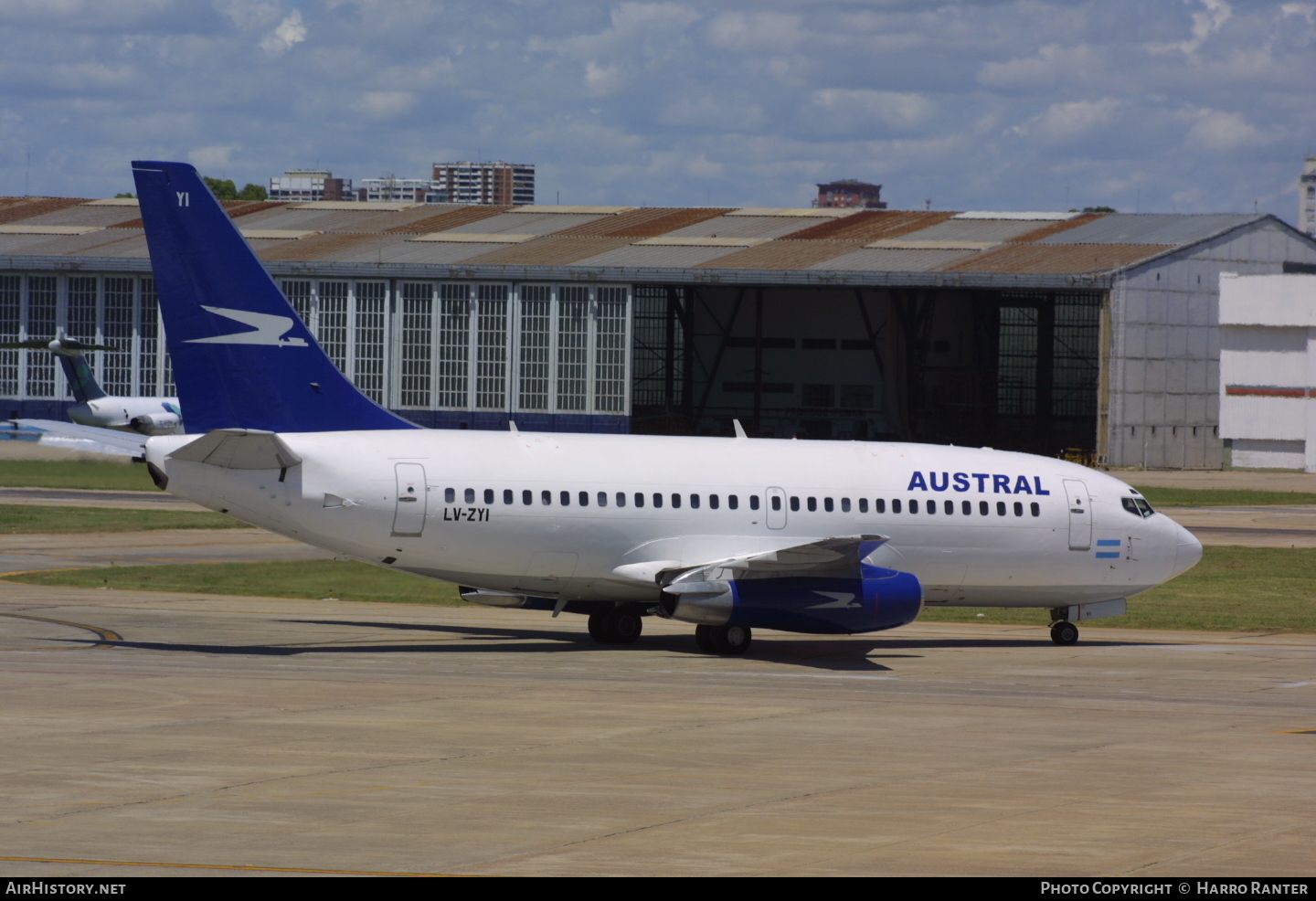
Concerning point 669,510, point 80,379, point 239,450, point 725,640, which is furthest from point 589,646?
point 80,379

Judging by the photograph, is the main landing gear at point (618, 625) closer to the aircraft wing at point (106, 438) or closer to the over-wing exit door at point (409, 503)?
the over-wing exit door at point (409, 503)

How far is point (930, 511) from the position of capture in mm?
33875

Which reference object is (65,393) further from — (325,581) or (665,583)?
(665,583)

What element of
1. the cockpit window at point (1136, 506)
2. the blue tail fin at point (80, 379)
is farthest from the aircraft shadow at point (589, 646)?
the blue tail fin at point (80, 379)

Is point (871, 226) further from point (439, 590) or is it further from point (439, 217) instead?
point (439, 590)

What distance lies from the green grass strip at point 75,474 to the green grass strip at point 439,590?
19448 millimetres

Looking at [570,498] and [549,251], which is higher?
[549,251]

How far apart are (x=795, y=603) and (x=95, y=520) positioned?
36552mm

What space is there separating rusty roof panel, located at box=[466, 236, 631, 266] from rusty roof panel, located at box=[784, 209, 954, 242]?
12.6m

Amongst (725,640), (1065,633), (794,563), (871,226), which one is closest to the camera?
(794,563)

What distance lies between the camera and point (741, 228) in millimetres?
113062

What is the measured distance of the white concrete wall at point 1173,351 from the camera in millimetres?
100625

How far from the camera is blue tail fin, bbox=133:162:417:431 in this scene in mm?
29641
